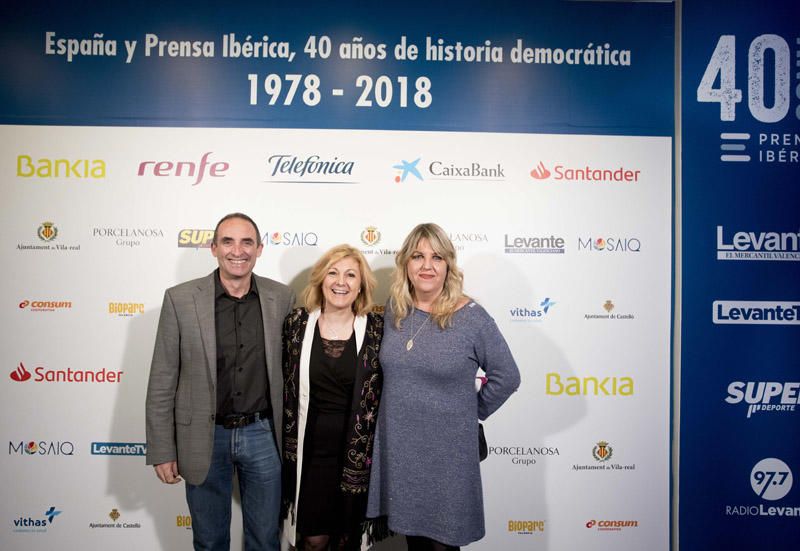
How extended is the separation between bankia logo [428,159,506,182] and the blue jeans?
1.56 meters

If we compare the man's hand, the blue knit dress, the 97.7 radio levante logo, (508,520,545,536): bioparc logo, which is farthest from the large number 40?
the man's hand

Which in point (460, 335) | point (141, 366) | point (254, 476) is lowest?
point (254, 476)

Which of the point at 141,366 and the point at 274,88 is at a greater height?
the point at 274,88

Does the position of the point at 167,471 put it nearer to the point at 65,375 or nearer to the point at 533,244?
the point at 65,375

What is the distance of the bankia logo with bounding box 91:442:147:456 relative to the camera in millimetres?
2660

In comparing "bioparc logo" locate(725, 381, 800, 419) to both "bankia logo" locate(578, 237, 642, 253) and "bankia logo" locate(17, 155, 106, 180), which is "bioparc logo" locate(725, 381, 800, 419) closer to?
"bankia logo" locate(578, 237, 642, 253)

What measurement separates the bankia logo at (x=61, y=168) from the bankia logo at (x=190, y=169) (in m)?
0.23

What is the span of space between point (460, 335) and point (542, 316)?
0.98m

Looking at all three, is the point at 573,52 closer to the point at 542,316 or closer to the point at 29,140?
the point at 542,316

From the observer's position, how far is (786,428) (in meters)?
2.75

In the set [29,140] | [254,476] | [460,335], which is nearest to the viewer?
[460,335]

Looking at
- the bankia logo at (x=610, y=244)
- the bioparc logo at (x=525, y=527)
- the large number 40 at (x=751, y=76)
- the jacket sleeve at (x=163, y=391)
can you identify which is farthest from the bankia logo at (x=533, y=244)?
the jacket sleeve at (x=163, y=391)

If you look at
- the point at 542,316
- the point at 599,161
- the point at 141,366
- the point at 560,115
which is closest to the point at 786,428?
the point at 542,316

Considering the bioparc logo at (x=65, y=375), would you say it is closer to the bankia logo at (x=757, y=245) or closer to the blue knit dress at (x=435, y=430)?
the blue knit dress at (x=435, y=430)
